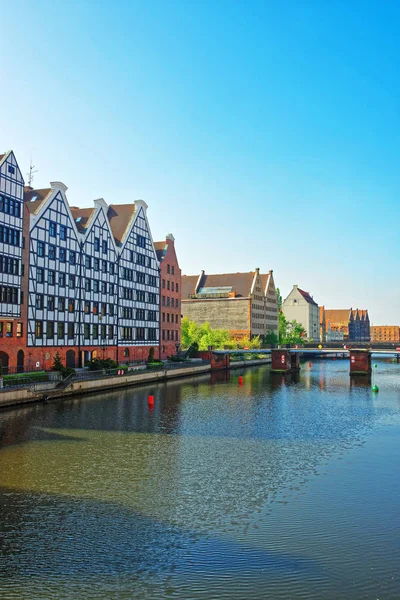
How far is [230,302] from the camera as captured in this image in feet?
491

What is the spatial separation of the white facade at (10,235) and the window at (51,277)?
5.92 m

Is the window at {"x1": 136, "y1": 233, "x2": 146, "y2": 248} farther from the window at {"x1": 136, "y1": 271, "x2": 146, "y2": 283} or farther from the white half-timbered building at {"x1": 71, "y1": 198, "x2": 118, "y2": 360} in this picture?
the white half-timbered building at {"x1": 71, "y1": 198, "x2": 118, "y2": 360}

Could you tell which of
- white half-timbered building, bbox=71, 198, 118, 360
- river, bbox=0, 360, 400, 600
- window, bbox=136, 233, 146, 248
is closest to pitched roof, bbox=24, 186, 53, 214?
white half-timbered building, bbox=71, 198, 118, 360

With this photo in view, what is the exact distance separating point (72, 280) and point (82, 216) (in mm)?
11200

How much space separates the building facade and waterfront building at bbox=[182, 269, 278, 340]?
58.0 m

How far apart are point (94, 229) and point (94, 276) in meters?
6.57

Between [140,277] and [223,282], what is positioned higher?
[223,282]

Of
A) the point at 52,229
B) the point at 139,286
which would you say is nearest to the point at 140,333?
the point at 139,286

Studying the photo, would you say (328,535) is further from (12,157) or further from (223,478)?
(12,157)

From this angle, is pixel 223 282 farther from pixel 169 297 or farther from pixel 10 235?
pixel 10 235

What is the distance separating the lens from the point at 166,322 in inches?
3873

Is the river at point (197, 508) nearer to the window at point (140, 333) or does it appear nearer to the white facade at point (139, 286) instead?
the white facade at point (139, 286)

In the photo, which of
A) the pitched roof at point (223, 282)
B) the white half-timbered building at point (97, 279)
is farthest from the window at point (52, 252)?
the pitched roof at point (223, 282)

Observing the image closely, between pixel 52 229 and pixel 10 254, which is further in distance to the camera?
pixel 52 229
